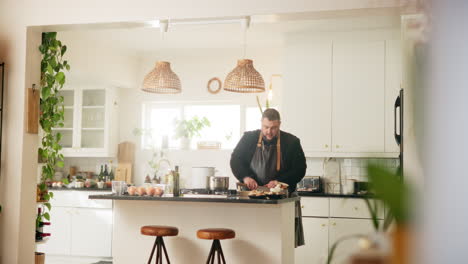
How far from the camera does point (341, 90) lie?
6.25 metres

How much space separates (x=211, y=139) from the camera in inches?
293

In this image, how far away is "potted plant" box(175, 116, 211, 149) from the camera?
7324 millimetres

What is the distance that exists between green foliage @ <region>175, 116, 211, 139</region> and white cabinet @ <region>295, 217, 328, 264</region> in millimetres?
2145

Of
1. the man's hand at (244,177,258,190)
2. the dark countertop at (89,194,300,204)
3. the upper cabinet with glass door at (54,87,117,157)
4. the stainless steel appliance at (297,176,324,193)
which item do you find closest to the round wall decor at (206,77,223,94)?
the upper cabinet with glass door at (54,87,117,157)

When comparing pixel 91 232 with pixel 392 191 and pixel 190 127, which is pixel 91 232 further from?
pixel 392 191

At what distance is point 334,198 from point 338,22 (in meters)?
1.98

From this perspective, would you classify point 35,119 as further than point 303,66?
No

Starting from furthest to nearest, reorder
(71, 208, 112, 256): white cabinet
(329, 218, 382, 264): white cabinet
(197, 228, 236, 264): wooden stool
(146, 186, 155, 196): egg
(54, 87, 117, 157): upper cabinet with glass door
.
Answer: (54, 87, 117, 157): upper cabinet with glass door
(71, 208, 112, 256): white cabinet
(329, 218, 382, 264): white cabinet
(146, 186, 155, 196): egg
(197, 228, 236, 264): wooden stool

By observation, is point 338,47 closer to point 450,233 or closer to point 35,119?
point 35,119

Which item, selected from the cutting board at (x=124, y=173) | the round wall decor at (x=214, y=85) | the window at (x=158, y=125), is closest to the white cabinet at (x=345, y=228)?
the round wall decor at (x=214, y=85)

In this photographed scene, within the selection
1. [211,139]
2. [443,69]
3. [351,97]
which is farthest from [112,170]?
[443,69]

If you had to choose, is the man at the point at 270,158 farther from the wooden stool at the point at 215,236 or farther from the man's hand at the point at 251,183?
the wooden stool at the point at 215,236

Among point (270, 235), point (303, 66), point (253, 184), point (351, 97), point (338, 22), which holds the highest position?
point (338, 22)

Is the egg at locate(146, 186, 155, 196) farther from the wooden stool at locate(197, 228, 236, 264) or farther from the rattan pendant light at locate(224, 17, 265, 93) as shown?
the rattan pendant light at locate(224, 17, 265, 93)
